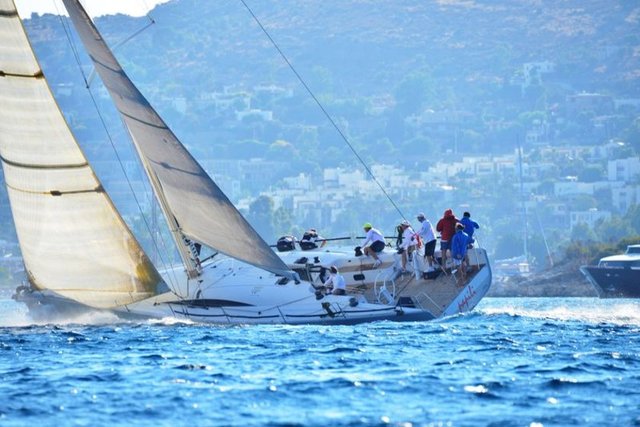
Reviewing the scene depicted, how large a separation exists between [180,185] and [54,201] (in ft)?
6.41

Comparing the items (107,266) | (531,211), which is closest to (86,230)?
(107,266)

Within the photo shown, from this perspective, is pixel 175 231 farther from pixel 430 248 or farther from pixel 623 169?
pixel 623 169

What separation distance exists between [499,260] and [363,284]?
94810 mm

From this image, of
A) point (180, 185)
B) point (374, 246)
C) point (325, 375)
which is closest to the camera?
point (325, 375)

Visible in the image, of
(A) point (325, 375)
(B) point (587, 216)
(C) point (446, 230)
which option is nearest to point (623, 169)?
(B) point (587, 216)

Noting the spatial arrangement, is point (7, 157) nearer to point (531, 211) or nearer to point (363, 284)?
point (363, 284)

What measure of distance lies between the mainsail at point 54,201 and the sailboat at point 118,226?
0.05 feet

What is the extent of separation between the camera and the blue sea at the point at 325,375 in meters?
19.9

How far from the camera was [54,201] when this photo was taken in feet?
101

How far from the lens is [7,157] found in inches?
1217

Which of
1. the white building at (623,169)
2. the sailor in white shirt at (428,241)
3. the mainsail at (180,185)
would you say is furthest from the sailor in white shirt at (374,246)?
the white building at (623,169)

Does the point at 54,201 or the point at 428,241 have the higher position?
the point at 54,201

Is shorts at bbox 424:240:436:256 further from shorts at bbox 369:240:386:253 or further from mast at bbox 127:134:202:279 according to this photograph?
mast at bbox 127:134:202:279

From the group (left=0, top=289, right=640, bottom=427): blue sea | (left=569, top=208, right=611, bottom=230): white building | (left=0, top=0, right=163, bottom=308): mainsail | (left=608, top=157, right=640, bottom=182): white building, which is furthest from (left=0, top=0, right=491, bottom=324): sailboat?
(left=608, top=157, right=640, bottom=182): white building
